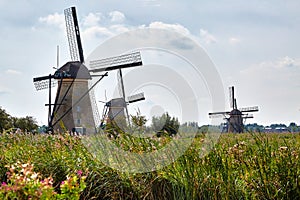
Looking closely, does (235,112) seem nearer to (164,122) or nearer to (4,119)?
(4,119)

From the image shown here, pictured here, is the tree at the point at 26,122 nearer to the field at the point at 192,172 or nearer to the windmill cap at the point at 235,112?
the windmill cap at the point at 235,112

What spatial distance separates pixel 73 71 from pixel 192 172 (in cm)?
2102

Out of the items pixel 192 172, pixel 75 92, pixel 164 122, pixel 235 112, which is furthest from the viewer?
pixel 235 112

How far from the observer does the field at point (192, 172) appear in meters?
4.41

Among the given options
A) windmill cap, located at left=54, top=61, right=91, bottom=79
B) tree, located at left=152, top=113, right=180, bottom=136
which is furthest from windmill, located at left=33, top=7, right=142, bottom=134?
tree, located at left=152, top=113, right=180, bottom=136

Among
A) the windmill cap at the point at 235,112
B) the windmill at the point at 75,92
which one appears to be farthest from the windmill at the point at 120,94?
the windmill cap at the point at 235,112

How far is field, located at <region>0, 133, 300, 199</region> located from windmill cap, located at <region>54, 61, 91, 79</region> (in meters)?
18.5

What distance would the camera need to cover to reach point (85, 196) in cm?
526

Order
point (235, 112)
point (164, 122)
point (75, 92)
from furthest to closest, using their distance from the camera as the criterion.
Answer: point (235, 112) → point (75, 92) → point (164, 122)

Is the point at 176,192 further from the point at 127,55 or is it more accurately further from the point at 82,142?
the point at 127,55

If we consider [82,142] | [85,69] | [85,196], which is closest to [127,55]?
[85,69]

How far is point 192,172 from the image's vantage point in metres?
4.76

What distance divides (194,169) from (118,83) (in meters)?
22.3

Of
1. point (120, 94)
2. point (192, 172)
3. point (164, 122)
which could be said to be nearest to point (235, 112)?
point (120, 94)
